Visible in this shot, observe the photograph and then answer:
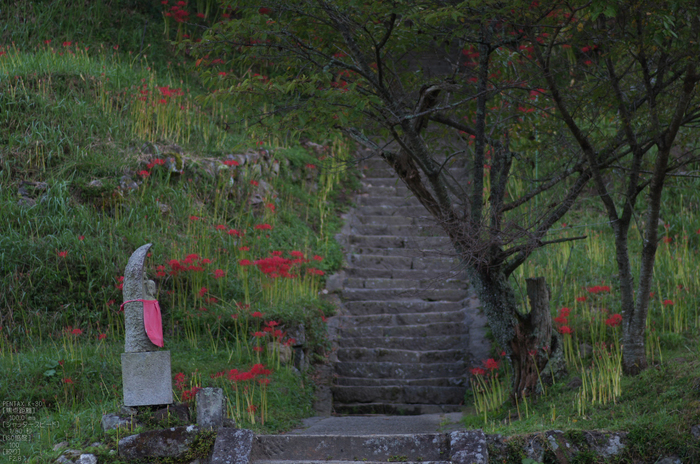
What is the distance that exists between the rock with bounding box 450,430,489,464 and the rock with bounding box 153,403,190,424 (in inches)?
73.0

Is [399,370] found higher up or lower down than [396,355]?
lower down

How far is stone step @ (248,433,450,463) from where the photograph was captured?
395cm

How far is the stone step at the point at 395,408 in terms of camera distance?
6168 millimetres

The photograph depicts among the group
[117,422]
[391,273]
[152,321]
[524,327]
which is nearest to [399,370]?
[524,327]

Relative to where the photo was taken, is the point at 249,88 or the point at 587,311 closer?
the point at 249,88

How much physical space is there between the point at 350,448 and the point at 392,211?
254 inches

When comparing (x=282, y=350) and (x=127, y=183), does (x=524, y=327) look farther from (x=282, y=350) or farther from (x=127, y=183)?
(x=127, y=183)

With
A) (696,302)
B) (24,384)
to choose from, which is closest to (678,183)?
(696,302)

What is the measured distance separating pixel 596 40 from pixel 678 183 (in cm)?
535

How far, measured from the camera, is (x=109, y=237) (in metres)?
6.95

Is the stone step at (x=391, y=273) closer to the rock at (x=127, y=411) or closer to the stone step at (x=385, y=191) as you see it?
the stone step at (x=385, y=191)

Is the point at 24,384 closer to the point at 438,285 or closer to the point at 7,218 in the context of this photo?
the point at 7,218

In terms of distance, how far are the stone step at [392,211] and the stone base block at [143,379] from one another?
6318 mm

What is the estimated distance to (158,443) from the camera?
3918 mm
